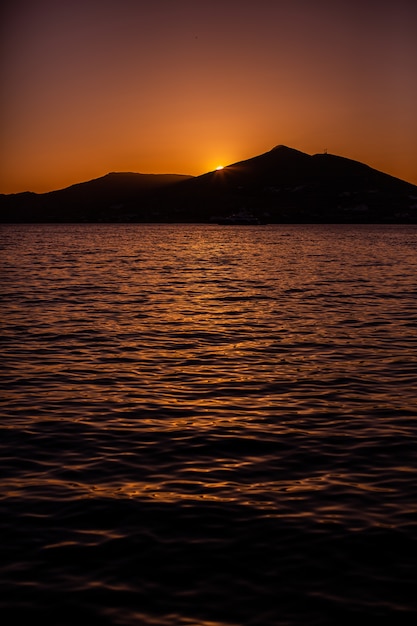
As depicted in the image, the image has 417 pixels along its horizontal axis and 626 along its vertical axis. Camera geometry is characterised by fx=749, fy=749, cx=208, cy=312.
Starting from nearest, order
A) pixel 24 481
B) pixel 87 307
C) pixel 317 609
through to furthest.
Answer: pixel 317 609
pixel 24 481
pixel 87 307

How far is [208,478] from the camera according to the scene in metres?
12.2

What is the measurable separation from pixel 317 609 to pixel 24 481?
566cm

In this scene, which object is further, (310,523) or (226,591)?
(310,523)

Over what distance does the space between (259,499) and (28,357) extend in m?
13.1

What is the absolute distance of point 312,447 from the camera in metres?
13.9

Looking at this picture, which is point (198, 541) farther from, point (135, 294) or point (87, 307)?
point (135, 294)

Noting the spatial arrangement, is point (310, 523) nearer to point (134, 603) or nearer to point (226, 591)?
point (226, 591)

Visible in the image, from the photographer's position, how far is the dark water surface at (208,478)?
8.47m

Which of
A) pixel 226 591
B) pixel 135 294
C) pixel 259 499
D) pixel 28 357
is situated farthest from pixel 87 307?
pixel 226 591

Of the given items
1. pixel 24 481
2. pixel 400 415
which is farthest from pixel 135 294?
pixel 24 481

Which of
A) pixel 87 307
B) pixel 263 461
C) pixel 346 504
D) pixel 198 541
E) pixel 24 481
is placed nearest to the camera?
pixel 198 541

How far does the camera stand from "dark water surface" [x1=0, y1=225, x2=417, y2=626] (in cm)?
847

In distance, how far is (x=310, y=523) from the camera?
10367 mm

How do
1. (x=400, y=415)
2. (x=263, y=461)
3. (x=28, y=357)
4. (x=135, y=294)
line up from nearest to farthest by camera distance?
(x=263, y=461) → (x=400, y=415) → (x=28, y=357) → (x=135, y=294)
